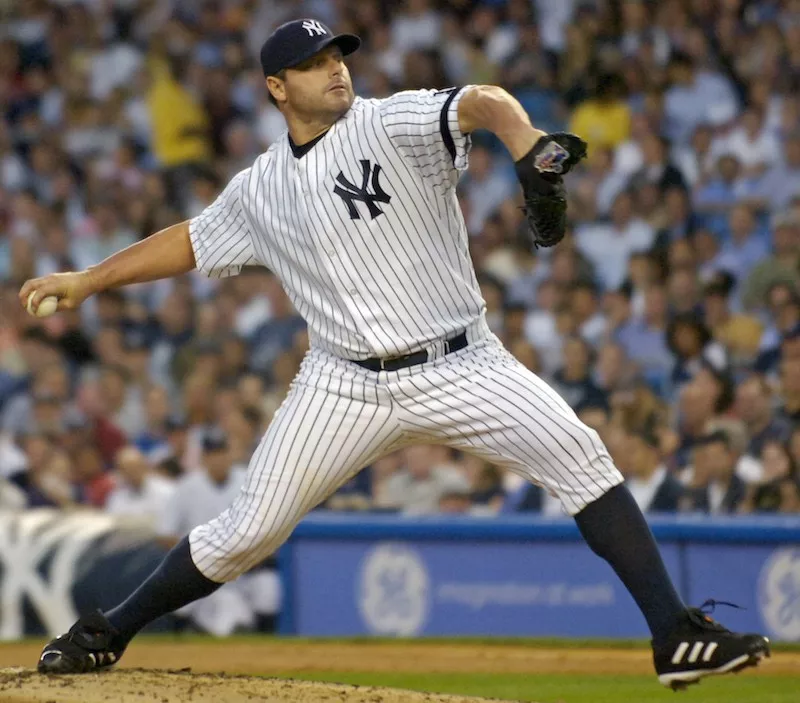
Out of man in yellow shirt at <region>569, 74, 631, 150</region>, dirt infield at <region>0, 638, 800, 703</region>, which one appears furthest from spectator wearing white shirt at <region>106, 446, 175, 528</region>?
man in yellow shirt at <region>569, 74, 631, 150</region>

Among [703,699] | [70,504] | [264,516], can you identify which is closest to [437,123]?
[264,516]

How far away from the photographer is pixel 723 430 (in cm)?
872

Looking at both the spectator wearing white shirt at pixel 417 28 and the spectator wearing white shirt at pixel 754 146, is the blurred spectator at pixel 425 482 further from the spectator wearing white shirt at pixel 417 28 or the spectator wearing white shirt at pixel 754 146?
the spectator wearing white shirt at pixel 417 28

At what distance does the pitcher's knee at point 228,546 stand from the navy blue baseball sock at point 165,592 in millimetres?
41

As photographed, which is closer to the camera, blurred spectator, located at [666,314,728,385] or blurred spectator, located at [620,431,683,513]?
blurred spectator, located at [620,431,683,513]

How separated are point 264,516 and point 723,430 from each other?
457cm

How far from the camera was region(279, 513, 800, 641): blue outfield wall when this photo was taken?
302 inches

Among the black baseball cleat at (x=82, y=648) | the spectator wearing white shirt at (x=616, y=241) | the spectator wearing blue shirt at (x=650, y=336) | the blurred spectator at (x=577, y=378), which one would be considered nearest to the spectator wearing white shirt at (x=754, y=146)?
the spectator wearing white shirt at (x=616, y=241)

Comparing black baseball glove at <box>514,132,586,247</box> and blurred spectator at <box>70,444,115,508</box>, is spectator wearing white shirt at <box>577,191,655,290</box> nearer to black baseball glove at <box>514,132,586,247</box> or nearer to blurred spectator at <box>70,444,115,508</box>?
blurred spectator at <box>70,444,115,508</box>

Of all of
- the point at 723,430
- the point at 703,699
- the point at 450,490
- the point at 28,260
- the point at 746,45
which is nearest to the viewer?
the point at 703,699

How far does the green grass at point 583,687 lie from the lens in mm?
5867

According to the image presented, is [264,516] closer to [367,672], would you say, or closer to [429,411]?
[429,411]

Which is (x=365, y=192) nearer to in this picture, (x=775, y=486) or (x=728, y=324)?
(x=775, y=486)

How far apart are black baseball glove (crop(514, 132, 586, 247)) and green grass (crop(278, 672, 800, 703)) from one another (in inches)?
94.9
